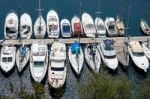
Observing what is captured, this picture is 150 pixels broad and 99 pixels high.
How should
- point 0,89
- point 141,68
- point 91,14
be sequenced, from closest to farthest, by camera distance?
point 0,89 → point 141,68 → point 91,14

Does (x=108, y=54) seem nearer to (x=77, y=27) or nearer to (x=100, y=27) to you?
(x=100, y=27)

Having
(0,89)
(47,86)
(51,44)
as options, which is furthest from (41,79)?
(51,44)

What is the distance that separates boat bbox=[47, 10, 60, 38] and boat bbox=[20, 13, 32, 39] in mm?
2856

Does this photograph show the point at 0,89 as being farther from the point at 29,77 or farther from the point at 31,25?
the point at 31,25

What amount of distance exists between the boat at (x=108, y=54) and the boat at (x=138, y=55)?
2748 millimetres

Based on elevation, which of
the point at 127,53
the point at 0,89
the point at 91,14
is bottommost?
the point at 0,89

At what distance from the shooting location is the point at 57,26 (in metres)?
66.9

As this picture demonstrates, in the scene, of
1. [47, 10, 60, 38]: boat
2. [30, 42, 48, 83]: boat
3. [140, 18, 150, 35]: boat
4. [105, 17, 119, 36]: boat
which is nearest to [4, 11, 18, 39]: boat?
[47, 10, 60, 38]: boat

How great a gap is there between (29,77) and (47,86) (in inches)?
125

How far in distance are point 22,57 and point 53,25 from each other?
9.73 metres

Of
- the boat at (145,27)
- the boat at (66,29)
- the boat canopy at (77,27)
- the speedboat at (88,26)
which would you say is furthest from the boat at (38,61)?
Result: the boat at (145,27)

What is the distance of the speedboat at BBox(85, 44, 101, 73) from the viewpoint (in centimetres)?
5897

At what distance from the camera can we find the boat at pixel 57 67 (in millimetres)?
55500

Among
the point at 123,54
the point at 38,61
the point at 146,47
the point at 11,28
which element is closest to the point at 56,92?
the point at 38,61
